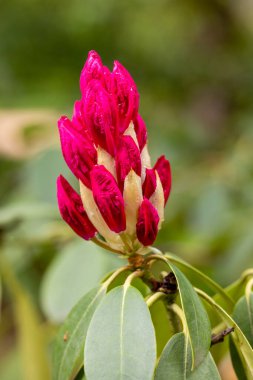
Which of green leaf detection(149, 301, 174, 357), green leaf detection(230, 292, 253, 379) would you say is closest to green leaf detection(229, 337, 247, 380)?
green leaf detection(230, 292, 253, 379)

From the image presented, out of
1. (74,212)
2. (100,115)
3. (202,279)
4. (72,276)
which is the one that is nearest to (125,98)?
(100,115)

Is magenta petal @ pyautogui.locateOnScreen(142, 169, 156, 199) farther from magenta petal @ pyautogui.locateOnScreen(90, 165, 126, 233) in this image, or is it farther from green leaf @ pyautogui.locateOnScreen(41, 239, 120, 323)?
green leaf @ pyautogui.locateOnScreen(41, 239, 120, 323)

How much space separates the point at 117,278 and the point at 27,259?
100cm

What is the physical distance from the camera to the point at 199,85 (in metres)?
4.09

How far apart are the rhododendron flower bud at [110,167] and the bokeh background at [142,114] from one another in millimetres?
505

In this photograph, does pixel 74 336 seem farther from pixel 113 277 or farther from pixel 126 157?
pixel 126 157

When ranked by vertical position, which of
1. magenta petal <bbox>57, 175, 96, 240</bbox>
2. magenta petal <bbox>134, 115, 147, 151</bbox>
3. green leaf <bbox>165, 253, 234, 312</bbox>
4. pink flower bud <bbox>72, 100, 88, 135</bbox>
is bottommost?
green leaf <bbox>165, 253, 234, 312</bbox>

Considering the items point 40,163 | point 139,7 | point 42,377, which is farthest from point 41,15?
point 42,377

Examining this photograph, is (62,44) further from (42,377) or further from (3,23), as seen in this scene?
(42,377)

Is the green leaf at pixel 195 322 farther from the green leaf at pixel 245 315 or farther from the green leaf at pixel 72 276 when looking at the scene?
the green leaf at pixel 72 276

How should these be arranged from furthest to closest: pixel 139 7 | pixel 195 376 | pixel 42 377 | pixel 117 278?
pixel 139 7 → pixel 42 377 → pixel 117 278 → pixel 195 376

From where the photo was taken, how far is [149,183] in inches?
35.1

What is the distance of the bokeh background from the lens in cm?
154

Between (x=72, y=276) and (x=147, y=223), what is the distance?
0.63 meters
